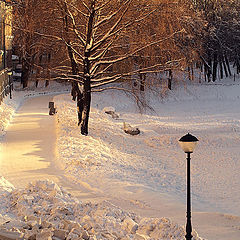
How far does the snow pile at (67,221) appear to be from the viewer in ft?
25.7

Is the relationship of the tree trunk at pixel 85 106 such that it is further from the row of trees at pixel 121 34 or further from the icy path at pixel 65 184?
the icy path at pixel 65 184

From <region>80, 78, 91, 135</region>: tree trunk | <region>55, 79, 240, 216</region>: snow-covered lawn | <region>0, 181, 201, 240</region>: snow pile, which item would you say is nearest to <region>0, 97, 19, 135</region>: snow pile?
<region>55, 79, 240, 216</region>: snow-covered lawn

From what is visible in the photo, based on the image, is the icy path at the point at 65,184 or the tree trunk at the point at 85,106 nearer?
the icy path at the point at 65,184

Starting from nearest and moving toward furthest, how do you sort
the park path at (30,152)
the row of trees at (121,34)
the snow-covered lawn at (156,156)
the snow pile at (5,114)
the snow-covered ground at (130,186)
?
the snow-covered ground at (130,186), the park path at (30,152), the snow-covered lawn at (156,156), the row of trees at (121,34), the snow pile at (5,114)

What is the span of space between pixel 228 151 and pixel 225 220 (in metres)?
10.9

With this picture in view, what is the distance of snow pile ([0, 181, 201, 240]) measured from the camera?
7.83 meters

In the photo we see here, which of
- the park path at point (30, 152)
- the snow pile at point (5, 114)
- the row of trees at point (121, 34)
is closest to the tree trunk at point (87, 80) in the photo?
the row of trees at point (121, 34)

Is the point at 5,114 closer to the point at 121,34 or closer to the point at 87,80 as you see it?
the point at 87,80

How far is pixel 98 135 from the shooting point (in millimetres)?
22375

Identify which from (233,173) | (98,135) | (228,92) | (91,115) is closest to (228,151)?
(233,173)

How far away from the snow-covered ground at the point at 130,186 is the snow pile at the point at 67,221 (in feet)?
0.05

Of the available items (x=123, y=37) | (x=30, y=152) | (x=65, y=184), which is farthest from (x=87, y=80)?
(x=65, y=184)

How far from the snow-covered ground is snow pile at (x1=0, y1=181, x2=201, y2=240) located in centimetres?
2

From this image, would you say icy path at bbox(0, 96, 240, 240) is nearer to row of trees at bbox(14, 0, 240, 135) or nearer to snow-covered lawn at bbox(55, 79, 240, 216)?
snow-covered lawn at bbox(55, 79, 240, 216)
